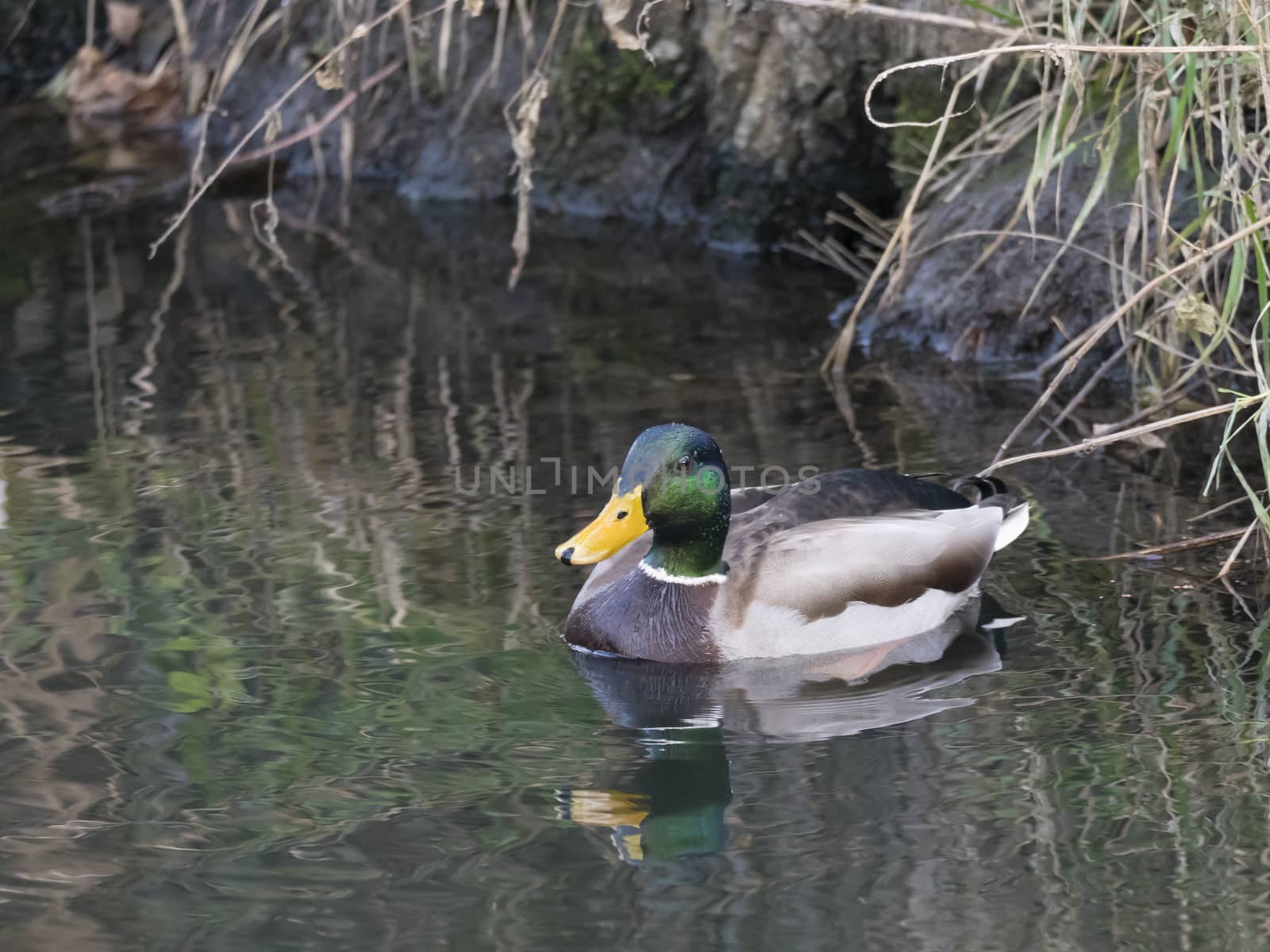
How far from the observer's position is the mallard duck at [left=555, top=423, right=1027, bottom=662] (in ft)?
14.0

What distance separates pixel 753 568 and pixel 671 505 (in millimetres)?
266

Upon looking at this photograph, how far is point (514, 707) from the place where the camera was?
13.0ft

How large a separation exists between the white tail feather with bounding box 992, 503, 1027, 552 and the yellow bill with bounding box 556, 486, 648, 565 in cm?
97

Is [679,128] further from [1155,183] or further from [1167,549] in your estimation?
[1167,549]

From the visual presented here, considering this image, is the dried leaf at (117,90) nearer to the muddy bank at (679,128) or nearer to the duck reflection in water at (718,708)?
the muddy bank at (679,128)

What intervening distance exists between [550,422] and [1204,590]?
2.33 m

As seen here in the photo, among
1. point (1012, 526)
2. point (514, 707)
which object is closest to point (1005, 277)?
point (1012, 526)

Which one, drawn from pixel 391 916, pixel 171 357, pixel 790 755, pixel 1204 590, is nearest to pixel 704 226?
pixel 171 357

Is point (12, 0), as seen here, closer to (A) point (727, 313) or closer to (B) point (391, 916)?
(A) point (727, 313)

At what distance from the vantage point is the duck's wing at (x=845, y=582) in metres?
4.27

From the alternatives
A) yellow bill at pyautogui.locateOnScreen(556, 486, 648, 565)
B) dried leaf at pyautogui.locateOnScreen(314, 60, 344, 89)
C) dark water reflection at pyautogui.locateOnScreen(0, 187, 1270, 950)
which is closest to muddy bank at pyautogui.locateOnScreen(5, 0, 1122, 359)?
dark water reflection at pyautogui.locateOnScreen(0, 187, 1270, 950)

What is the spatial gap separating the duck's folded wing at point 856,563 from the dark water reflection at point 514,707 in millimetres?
210

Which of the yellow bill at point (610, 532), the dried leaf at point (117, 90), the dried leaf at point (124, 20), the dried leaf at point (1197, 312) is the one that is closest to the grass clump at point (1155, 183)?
the dried leaf at point (1197, 312)

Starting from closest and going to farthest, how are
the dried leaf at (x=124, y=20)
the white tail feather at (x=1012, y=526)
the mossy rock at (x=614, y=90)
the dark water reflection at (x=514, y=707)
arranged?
the dark water reflection at (x=514, y=707) < the white tail feather at (x=1012, y=526) < the mossy rock at (x=614, y=90) < the dried leaf at (x=124, y=20)
